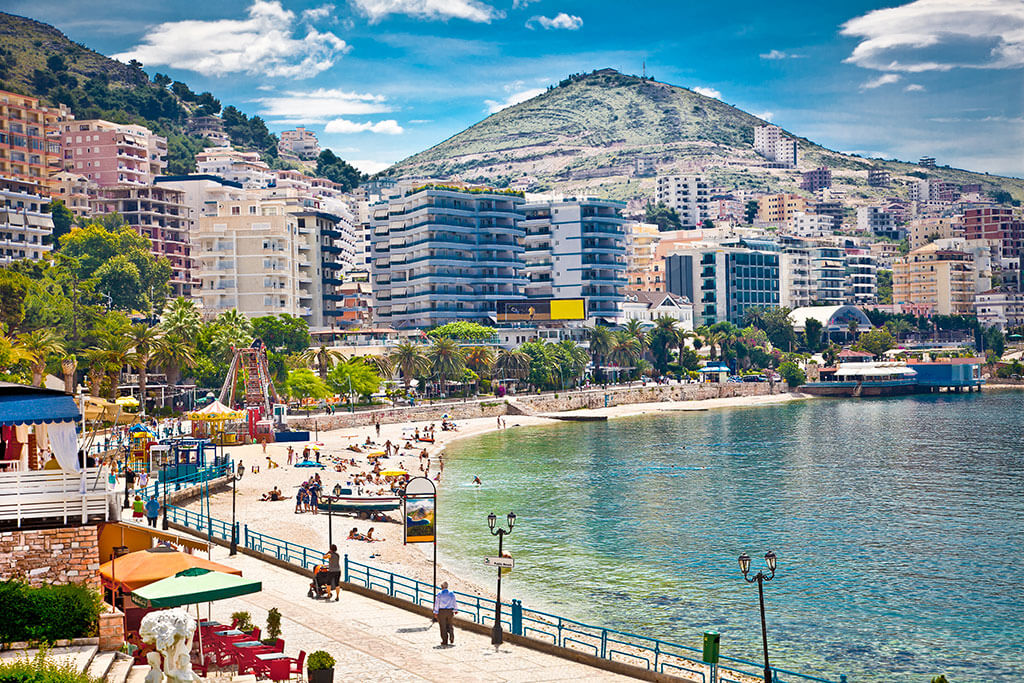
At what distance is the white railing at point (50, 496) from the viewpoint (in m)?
21.5

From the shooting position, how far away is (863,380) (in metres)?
164

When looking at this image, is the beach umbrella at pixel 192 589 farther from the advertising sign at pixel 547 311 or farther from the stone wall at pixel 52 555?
the advertising sign at pixel 547 311

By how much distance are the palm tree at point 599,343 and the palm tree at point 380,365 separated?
146ft

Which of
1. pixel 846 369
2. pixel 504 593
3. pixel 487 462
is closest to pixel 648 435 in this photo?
pixel 487 462

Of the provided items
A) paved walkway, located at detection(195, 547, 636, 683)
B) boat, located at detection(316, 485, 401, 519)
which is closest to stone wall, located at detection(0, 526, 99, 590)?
paved walkway, located at detection(195, 547, 636, 683)

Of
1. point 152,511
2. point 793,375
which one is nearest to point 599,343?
point 793,375

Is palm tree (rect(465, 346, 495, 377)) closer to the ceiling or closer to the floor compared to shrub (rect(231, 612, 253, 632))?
closer to the ceiling

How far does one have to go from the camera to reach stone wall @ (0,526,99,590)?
69.6 ft

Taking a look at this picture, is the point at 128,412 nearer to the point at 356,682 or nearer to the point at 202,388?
the point at 202,388

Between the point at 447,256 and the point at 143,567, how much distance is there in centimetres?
14046

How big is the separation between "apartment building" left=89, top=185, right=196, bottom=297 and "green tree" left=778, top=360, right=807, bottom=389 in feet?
310

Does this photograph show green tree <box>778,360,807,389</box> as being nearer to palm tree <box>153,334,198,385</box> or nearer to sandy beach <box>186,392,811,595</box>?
sandy beach <box>186,392,811,595</box>

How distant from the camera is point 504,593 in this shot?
38906mm

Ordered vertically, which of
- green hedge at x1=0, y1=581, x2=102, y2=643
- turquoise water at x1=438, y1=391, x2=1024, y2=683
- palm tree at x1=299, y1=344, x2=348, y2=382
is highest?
palm tree at x1=299, y1=344, x2=348, y2=382
